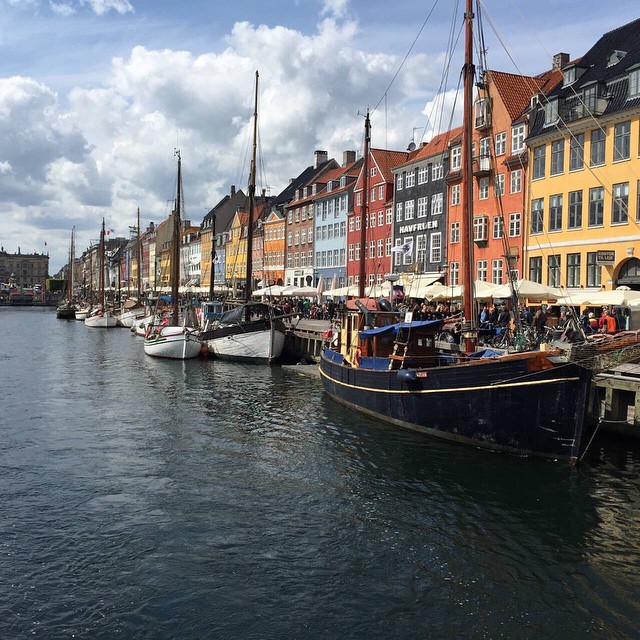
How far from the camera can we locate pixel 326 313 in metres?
53.1

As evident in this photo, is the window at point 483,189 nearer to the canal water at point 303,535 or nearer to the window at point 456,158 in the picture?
the window at point 456,158

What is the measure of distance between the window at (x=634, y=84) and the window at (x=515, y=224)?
1081 centimetres

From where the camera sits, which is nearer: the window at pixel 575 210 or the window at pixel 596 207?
the window at pixel 596 207

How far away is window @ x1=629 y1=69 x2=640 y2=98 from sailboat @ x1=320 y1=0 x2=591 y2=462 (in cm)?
1889

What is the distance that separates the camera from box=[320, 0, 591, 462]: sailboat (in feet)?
57.9

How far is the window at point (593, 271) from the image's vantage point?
38.7m

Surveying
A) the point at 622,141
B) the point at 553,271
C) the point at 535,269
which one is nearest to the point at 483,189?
the point at 535,269

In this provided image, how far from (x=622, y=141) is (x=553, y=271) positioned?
27.4 feet

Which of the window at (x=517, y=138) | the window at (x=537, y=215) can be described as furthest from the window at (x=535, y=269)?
the window at (x=517, y=138)

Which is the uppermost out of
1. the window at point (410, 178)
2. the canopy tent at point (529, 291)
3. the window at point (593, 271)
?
the window at point (410, 178)

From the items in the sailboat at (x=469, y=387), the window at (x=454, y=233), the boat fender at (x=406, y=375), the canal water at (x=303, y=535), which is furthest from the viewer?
the window at (x=454, y=233)

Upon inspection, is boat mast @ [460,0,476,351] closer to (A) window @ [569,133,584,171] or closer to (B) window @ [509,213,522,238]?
(A) window @ [569,133,584,171]

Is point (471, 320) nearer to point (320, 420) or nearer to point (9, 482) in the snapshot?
point (320, 420)

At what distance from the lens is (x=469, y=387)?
19.0 meters
